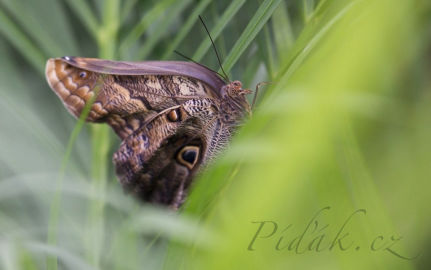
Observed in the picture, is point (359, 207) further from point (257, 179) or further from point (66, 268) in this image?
point (66, 268)

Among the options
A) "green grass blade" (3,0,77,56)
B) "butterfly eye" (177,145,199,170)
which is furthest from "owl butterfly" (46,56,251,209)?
"green grass blade" (3,0,77,56)

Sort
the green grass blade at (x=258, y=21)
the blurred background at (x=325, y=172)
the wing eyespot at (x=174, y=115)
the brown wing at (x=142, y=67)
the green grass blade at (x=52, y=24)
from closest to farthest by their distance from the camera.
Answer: the blurred background at (x=325, y=172)
the green grass blade at (x=258, y=21)
the brown wing at (x=142, y=67)
the wing eyespot at (x=174, y=115)
the green grass blade at (x=52, y=24)

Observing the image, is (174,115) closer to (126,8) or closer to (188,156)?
(188,156)

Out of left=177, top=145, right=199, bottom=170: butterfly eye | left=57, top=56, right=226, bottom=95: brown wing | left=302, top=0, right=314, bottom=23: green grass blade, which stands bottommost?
left=177, top=145, right=199, bottom=170: butterfly eye

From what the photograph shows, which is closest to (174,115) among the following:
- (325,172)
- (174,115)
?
(174,115)

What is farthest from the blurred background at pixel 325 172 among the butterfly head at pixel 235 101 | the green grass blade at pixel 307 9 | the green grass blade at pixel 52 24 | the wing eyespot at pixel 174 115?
the green grass blade at pixel 52 24

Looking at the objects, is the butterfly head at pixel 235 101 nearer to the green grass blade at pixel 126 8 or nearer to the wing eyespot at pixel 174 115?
the wing eyespot at pixel 174 115

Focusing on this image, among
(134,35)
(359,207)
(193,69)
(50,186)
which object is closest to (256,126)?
(359,207)

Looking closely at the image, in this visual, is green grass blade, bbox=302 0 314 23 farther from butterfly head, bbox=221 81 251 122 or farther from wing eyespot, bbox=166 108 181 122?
wing eyespot, bbox=166 108 181 122
